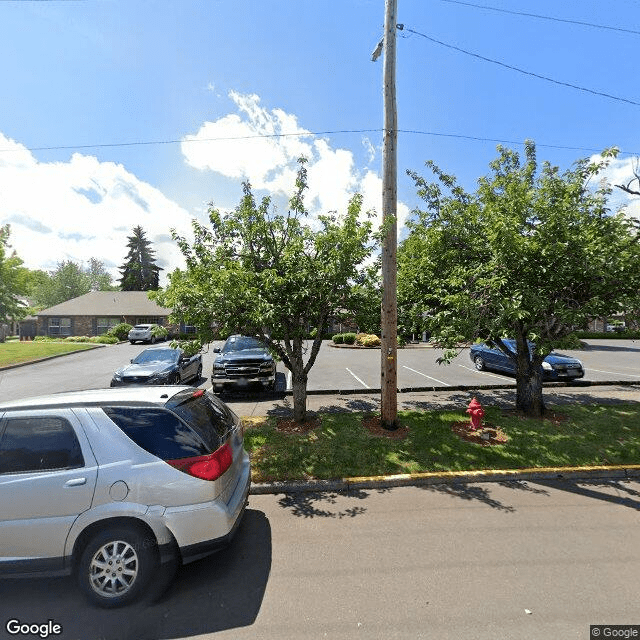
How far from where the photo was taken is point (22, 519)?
2.84 meters

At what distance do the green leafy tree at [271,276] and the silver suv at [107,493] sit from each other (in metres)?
2.88

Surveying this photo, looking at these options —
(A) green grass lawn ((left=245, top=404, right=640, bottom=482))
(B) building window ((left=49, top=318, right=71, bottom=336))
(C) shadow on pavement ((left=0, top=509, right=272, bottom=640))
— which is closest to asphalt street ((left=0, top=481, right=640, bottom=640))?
(C) shadow on pavement ((left=0, top=509, right=272, bottom=640))

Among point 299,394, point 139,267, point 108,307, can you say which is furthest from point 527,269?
point 139,267

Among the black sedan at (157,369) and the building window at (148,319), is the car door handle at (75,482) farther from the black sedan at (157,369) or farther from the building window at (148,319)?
the building window at (148,319)

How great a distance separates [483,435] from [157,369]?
8.85 meters

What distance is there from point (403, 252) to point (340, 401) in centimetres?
435

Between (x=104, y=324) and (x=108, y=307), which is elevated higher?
(x=108, y=307)

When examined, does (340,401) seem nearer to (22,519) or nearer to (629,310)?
(629,310)

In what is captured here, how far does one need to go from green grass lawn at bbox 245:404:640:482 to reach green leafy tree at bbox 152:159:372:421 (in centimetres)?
117

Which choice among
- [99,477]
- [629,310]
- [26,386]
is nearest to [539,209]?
[629,310]

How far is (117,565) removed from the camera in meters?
2.89

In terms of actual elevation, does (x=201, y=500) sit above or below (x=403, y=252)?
below

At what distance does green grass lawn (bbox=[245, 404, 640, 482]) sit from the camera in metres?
5.41

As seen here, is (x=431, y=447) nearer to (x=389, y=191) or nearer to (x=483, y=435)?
(x=483, y=435)
